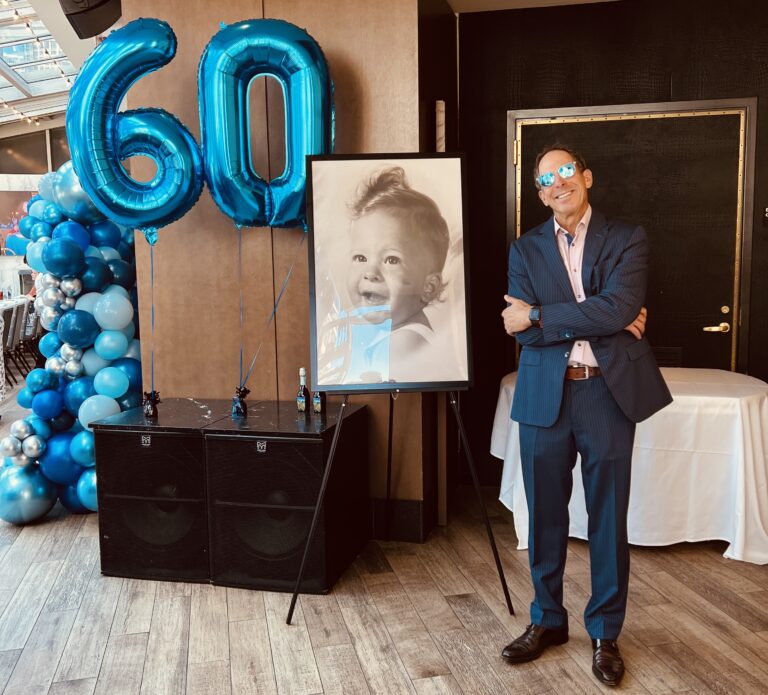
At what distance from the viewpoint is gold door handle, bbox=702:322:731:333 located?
437 centimetres

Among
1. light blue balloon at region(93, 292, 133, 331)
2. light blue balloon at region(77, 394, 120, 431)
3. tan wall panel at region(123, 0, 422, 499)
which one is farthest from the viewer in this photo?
light blue balloon at region(93, 292, 133, 331)

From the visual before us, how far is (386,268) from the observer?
3.04 metres

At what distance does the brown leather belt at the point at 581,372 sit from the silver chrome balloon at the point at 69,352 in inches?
115

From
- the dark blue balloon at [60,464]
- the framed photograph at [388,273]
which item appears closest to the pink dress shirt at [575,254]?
the framed photograph at [388,273]

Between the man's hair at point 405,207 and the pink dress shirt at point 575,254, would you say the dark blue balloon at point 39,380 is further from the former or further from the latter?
the pink dress shirt at point 575,254

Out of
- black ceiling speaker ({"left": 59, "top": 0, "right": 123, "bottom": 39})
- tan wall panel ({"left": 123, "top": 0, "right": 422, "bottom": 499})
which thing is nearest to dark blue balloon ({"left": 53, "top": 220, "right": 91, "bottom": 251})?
tan wall panel ({"left": 123, "top": 0, "right": 422, "bottom": 499})

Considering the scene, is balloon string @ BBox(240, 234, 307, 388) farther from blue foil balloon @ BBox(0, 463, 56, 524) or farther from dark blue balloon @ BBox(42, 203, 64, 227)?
dark blue balloon @ BBox(42, 203, 64, 227)

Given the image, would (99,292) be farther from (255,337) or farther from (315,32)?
(315,32)

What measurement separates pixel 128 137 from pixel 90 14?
4.09 feet

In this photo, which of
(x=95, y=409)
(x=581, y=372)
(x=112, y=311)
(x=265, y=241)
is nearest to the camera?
(x=581, y=372)

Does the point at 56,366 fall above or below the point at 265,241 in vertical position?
below

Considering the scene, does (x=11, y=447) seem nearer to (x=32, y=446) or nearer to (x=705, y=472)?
(x=32, y=446)

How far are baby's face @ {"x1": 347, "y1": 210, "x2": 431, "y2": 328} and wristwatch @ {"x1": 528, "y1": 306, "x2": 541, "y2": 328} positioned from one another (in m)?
0.64

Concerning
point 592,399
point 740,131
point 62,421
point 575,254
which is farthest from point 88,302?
point 740,131
